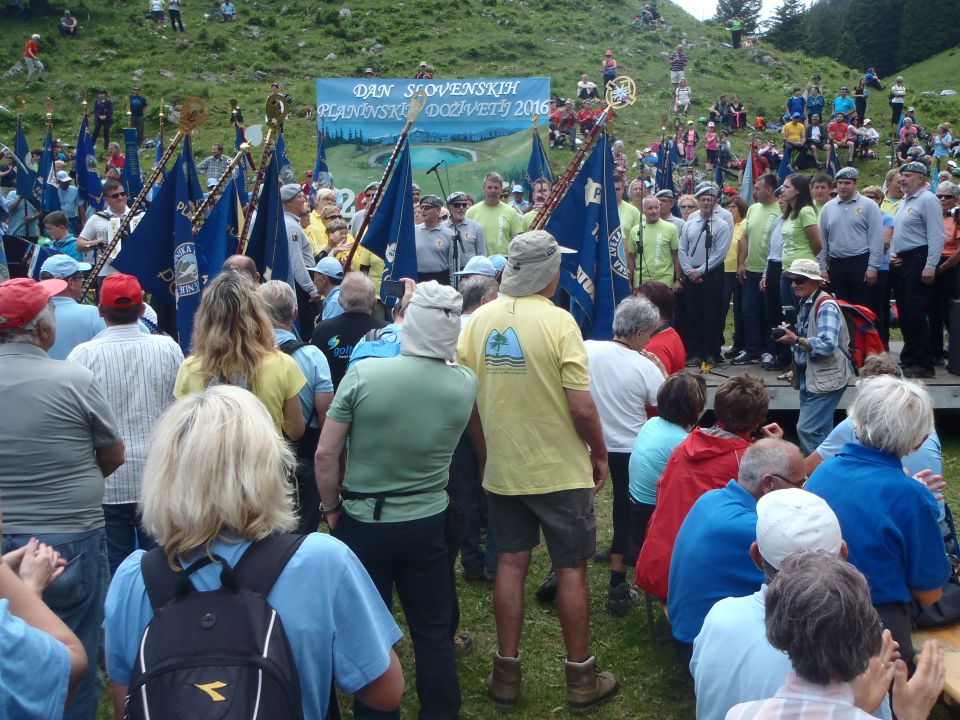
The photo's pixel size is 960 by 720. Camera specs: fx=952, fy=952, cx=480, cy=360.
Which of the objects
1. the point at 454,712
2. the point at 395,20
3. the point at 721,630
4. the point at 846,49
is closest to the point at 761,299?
the point at 454,712

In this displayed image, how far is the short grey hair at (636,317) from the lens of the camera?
18.0ft

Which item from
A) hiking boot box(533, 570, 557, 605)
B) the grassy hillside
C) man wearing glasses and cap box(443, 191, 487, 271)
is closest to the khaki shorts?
hiking boot box(533, 570, 557, 605)

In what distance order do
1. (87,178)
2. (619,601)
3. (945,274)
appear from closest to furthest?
(619,601)
(945,274)
(87,178)

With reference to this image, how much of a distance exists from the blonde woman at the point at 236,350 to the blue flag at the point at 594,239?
11.7 ft

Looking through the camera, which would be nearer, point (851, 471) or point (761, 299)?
point (851, 471)

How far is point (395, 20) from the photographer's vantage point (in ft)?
149

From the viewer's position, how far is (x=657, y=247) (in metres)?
10.7

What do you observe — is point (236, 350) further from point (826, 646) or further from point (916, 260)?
point (916, 260)

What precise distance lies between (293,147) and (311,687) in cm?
→ 3073

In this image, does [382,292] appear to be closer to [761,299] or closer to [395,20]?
[761,299]

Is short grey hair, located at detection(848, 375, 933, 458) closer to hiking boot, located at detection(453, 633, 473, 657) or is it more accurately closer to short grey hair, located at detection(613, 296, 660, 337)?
short grey hair, located at detection(613, 296, 660, 337)

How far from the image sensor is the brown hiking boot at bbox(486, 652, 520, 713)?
4.52 m

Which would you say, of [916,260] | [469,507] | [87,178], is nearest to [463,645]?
[469,507]

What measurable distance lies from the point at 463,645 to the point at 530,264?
2110mm
